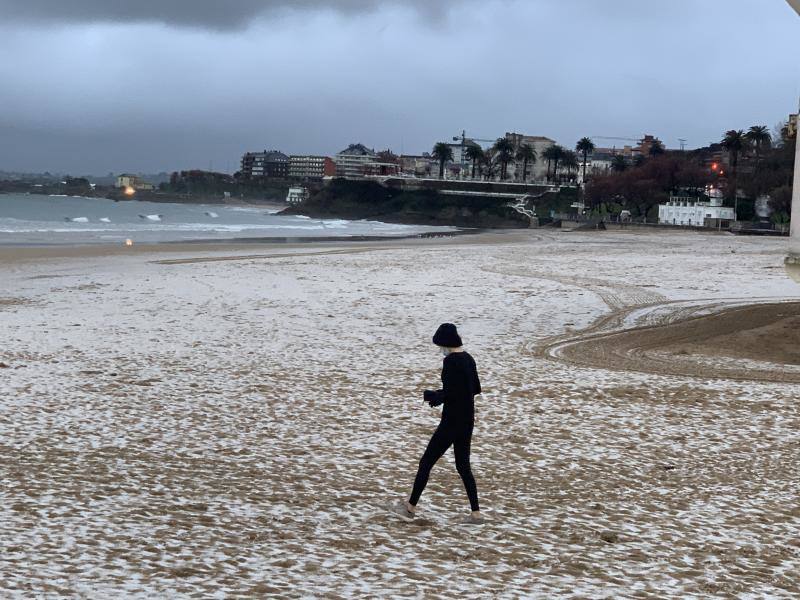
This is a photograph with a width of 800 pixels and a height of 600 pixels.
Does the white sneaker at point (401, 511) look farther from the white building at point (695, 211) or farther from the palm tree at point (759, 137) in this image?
the palm tree at point (759, 137)

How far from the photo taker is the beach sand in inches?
305

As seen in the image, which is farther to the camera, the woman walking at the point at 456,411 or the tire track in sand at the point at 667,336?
the tire track in sand at the point at 667,336

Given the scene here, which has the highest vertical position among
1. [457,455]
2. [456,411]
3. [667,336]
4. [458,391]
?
[458,391]

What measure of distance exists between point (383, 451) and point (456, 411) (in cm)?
285

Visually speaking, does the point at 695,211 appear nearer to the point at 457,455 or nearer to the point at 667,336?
the point at 667,336

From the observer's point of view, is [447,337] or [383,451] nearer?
[447,337]

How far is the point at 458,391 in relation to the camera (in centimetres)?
882

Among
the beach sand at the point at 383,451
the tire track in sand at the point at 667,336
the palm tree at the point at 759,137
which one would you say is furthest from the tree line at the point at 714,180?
the beach sand at the point at 383,451

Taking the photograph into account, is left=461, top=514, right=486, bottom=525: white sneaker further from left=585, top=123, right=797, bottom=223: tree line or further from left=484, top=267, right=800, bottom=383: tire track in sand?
left=585, top=123, right=797, bottom=223: tree line

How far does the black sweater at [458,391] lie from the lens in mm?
8820

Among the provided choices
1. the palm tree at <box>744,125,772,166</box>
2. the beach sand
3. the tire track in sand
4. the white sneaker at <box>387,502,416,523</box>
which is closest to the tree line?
the palm tree at <box>744,125,772,166</box>

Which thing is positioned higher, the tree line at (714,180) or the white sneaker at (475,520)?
the tree line at (714,180)

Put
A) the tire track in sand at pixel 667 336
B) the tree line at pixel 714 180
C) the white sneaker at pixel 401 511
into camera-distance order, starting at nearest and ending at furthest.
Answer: the white sneaker at pixel 401 511 < the tire track in sand at pixel 667 336 < the tree line at pixel 714 180

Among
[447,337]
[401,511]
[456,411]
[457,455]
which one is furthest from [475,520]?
[447,337]
